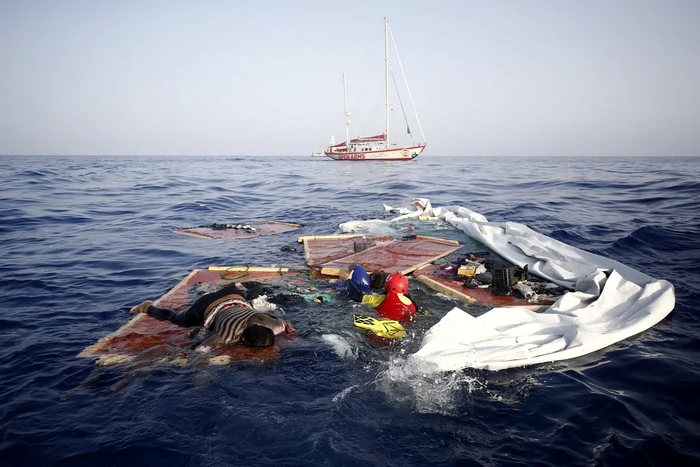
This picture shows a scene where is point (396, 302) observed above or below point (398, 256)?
above

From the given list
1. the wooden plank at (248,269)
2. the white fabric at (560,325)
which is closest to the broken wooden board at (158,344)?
the wooden plank at (248,269)

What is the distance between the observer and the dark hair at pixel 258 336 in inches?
221

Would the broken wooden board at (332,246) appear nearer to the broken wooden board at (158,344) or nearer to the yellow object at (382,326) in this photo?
the broken wooden board at (158,344)

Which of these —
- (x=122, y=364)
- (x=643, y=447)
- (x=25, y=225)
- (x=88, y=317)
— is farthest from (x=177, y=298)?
(x=25, y=225)

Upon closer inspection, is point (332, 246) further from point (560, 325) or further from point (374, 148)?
point (374, 148)

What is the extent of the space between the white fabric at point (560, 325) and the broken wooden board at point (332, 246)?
191 inches

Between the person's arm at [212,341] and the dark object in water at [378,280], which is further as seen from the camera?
the dark object in water at [378,280]

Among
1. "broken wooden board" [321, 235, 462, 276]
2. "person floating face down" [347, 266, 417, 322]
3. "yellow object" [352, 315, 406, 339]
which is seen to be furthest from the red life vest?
"broken wooden board" [321, 235, 462, 276]

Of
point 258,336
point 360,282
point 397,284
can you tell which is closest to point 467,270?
A: point 360,282

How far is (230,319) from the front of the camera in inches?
230

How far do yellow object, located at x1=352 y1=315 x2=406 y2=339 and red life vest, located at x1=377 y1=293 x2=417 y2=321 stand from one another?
9.5 inches

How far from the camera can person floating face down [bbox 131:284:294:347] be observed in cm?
566

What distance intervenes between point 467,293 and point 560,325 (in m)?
1.96

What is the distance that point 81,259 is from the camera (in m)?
11.0
